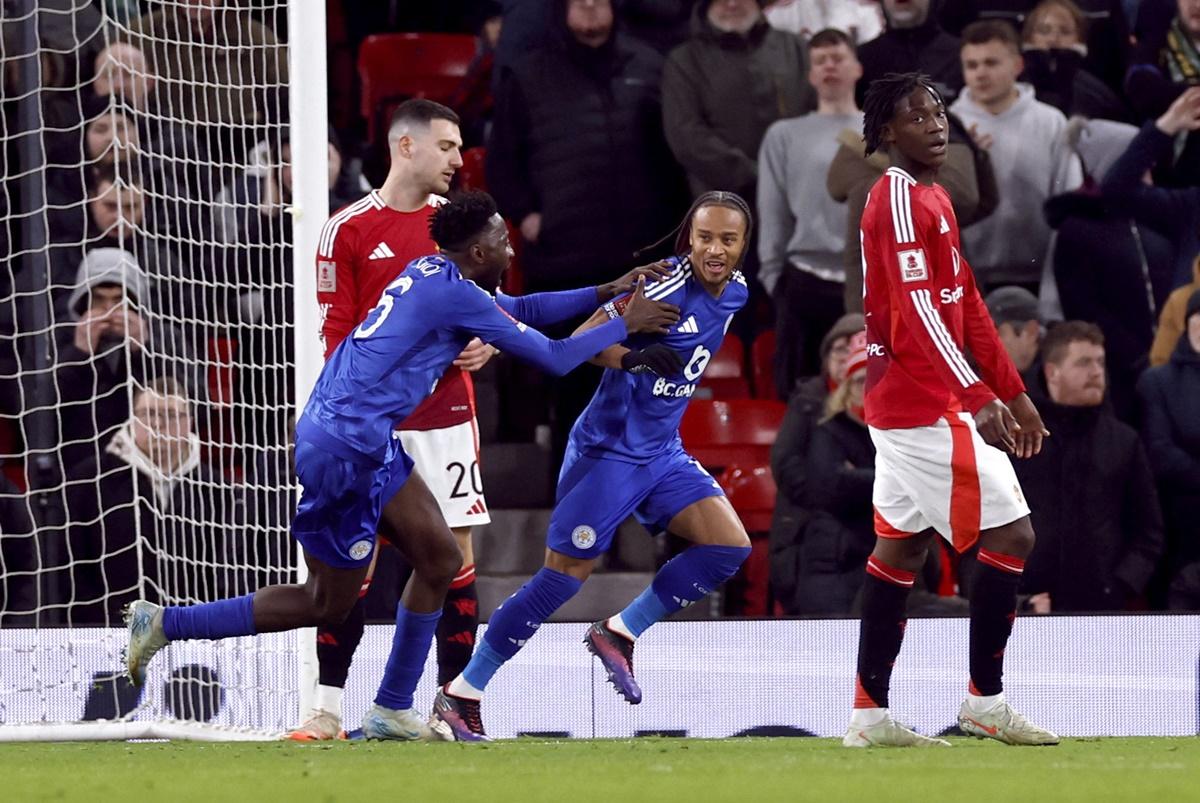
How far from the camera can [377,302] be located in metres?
6.68

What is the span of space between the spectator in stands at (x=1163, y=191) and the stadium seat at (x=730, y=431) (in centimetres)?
190

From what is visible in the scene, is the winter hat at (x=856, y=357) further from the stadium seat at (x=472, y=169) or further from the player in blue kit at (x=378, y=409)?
the player in blue kit at (x=378, y=409)

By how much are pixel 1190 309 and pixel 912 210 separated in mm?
3746

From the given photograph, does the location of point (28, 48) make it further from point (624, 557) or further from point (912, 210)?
point (912, 210)

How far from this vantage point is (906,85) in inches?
239

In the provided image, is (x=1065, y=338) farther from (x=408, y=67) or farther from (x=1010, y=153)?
(x=408, y=67)

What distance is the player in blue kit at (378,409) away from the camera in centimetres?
600

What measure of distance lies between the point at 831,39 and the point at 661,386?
319 cm

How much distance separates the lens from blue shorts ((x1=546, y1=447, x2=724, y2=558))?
22.1 ft

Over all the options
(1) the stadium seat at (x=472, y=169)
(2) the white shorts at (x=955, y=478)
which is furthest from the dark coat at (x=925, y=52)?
(2) the white shorts at (x=955, y=478)

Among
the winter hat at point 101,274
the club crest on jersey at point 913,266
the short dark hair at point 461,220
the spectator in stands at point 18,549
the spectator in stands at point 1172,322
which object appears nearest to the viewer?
the club crest on jersey at point 913,266

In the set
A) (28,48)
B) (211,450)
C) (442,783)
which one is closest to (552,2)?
(28,48)

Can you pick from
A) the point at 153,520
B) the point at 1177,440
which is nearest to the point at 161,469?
the point at 153,520

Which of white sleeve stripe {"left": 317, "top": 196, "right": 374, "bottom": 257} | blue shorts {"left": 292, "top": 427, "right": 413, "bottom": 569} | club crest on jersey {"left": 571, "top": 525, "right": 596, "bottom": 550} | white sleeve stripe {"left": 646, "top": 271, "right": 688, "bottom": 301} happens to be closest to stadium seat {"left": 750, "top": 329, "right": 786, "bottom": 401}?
white sleeve stripe {"left": 646, "top": 271, "right": 688, "bottom": 301}
